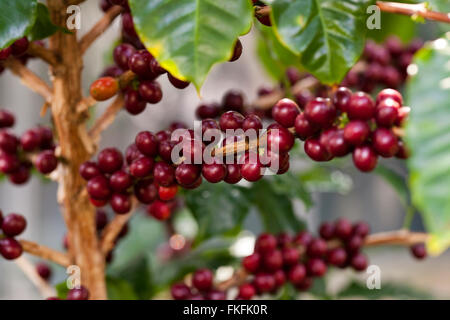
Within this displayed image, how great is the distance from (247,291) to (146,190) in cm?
20

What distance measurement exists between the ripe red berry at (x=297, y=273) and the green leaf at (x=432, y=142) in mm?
418

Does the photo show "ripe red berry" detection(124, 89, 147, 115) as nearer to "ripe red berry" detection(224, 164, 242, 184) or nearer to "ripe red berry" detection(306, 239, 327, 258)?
"ripe red berry" detection(224, 164, 242, 184)

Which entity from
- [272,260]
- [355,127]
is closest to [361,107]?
[355,127]

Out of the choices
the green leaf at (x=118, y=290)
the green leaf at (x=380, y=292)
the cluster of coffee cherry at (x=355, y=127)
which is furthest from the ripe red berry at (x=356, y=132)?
the green leaf at (x=380, y=292)

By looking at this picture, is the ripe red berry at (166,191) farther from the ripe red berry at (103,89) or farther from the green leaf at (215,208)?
the green leaf at (215,208)

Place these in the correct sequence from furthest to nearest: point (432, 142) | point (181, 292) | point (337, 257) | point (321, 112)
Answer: point (337, 257)
point (181, 292)
point (321, 112)
point (432, 142)

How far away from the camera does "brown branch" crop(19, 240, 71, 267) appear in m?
0.59

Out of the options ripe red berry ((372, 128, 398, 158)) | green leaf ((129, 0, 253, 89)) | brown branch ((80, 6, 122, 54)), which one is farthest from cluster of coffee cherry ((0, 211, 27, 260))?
ripe red berry ((372, 128, 398, 158))

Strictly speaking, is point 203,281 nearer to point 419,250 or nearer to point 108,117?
point 108,117

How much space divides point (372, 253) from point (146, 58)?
2.33 metres

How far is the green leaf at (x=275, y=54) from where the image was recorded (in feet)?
2.17

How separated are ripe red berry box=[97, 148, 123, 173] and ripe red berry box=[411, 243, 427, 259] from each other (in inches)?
20.7

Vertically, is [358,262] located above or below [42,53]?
below

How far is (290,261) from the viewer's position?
0.69 metres
